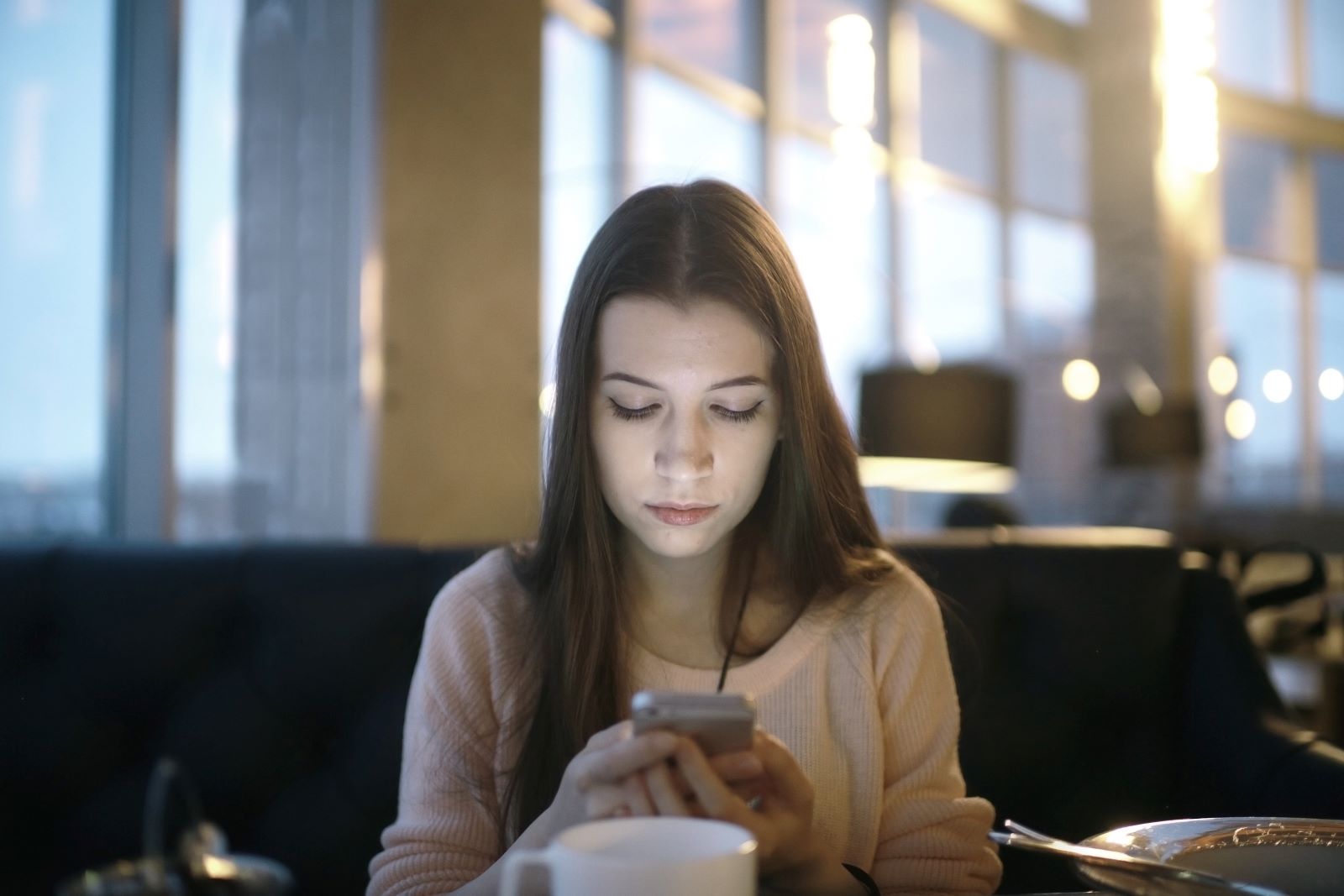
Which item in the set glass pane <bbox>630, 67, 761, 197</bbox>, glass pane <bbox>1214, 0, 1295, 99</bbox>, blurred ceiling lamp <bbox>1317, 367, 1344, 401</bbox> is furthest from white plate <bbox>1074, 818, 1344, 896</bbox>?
glass pane <bbox>1214, 0, 1295, 99</bbox>

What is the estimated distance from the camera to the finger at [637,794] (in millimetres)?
845

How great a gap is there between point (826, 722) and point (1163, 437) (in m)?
4.84

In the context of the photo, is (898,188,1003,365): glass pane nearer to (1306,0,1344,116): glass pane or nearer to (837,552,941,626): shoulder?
(1306,0,1344,116): glass pane

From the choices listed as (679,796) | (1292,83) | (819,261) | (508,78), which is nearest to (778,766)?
(679,796)

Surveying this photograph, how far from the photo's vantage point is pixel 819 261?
5824 millimetres

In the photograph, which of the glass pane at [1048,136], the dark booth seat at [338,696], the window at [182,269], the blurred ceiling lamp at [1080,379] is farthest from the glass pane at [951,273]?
the dark booth seat at [338,696]

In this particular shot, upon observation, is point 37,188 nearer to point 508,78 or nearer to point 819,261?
point 508,78

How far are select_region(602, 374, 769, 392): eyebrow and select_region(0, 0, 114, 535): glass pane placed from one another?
2020 millimetres

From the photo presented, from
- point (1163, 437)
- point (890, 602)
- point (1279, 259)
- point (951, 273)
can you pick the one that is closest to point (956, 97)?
point (951, 273)

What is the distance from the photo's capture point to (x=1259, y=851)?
0.82m

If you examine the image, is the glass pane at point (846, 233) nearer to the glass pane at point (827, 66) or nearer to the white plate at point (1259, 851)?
the glass pane at point (827, 66)

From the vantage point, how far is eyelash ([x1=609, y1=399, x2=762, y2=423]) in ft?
4.21

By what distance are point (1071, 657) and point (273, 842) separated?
1.26 m

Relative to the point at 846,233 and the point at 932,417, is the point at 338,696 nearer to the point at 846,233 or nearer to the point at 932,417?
the point at 932,417
